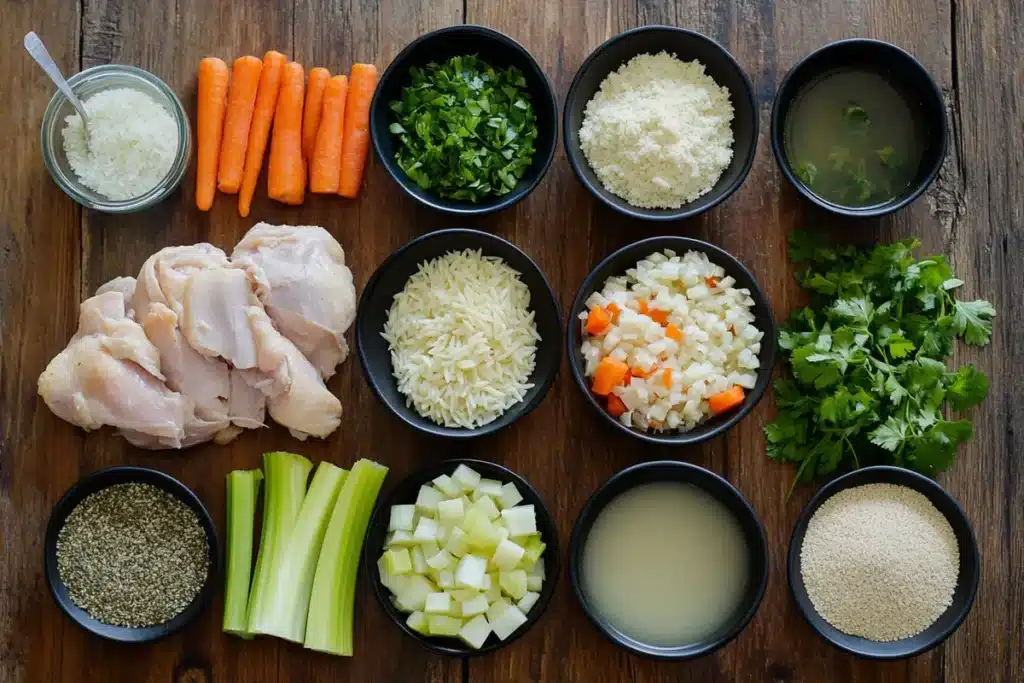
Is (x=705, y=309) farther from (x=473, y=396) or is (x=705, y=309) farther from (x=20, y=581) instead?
(x=20, y=581)

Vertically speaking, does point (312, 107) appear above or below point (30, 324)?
above

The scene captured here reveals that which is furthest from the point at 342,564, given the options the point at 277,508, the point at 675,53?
the point at 675,53

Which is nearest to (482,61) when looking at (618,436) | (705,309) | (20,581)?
(705,309)

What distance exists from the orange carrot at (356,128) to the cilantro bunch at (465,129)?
0.33 feet

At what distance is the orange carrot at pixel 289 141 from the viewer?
99.8 inches

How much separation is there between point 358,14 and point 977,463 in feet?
6.66

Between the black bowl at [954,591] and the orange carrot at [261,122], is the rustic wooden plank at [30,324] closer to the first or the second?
the orange carrot at [261,122]

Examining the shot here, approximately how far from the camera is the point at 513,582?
7.51 feet

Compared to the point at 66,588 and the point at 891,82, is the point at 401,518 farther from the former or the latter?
the point at 891,82

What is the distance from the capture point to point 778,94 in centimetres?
243

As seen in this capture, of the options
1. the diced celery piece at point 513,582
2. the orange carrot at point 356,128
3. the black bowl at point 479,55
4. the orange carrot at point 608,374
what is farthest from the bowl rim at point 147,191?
the diced celery piece at point 513,582

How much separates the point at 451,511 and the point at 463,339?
419mm

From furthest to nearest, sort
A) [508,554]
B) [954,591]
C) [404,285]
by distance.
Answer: [404,285] → [954,591] → [508,554]

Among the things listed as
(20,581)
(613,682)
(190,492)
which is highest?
(190,492)
